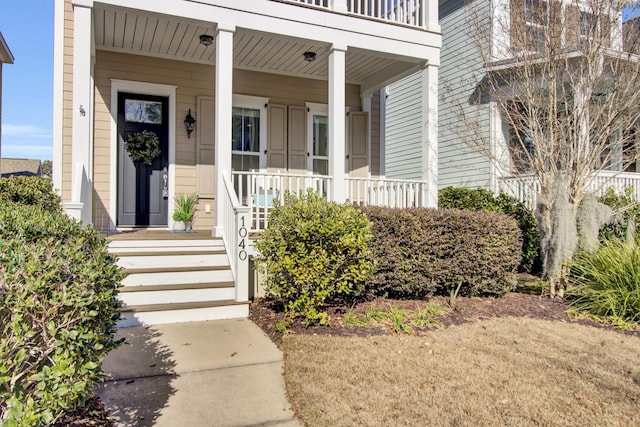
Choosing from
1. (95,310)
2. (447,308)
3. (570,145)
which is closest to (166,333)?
(95,310)

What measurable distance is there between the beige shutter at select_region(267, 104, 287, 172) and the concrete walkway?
14.8ft

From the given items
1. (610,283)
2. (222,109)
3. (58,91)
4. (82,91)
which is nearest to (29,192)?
(82,91)

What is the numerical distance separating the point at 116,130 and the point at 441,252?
18.0 feet

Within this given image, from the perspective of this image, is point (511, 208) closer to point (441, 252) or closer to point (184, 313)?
point (441, 252)

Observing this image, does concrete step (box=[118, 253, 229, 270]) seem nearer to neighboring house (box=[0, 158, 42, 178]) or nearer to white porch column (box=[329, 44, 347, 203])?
white porch column (box=[329, 44, 347, 203])

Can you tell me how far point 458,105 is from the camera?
30.8 ft

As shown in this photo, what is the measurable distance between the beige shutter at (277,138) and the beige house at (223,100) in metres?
0.02

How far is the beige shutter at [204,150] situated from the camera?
7.68 meters

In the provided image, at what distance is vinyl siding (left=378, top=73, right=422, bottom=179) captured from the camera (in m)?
11.0

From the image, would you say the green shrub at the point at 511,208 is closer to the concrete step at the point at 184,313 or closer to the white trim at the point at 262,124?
the white trim at the point at 262,124

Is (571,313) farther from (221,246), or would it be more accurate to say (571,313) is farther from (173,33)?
(173,33)

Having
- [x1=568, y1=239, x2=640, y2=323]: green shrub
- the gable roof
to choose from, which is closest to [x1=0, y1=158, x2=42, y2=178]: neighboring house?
the gable roof

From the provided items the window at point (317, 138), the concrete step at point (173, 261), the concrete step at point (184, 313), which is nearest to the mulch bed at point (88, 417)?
the concrete step at point (184, 313)

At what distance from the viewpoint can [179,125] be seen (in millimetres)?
7613
